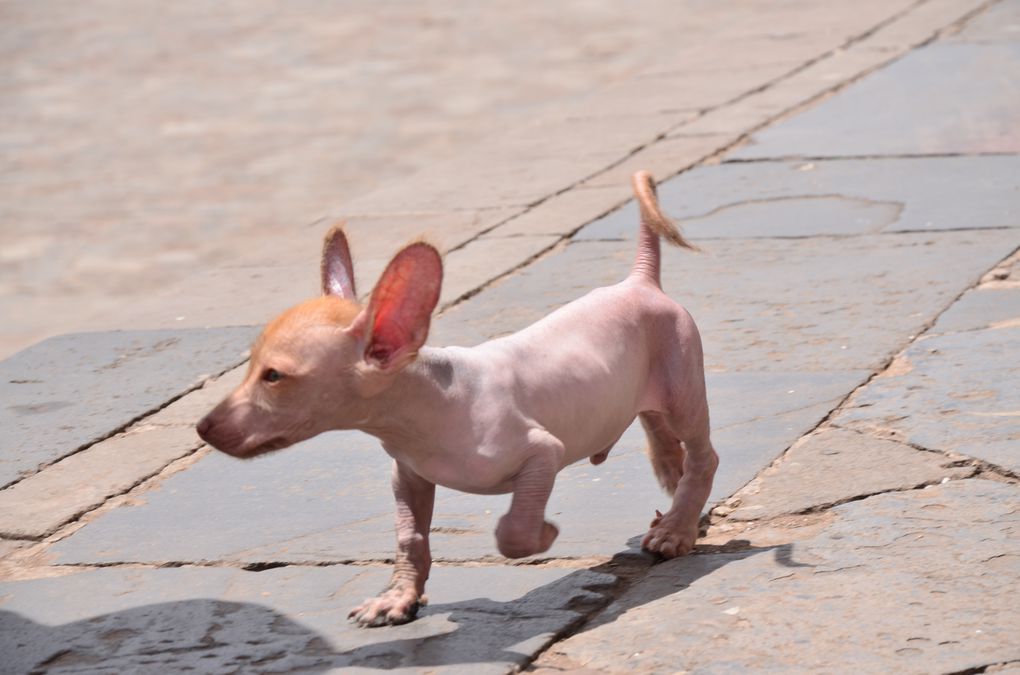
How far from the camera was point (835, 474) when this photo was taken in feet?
13.6

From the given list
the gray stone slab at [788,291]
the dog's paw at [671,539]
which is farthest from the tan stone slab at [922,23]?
the dog's paw at [671,539]

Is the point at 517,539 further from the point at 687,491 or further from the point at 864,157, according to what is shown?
the point at 864,157

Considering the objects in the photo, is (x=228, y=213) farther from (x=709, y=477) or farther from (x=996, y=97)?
(x=709, y=477)

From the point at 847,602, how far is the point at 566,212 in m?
4.48

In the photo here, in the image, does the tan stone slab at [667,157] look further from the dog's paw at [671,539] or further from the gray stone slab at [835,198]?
the dog's paw at [671,539]

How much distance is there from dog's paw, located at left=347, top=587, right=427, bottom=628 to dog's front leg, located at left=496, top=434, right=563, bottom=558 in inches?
9.9

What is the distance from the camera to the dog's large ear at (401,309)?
3.33m

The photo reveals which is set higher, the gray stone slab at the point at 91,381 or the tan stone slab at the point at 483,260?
the gray stone slab at the point at 91,381

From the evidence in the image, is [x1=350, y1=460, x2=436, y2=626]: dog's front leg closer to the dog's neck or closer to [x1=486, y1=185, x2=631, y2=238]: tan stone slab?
the dog's neck

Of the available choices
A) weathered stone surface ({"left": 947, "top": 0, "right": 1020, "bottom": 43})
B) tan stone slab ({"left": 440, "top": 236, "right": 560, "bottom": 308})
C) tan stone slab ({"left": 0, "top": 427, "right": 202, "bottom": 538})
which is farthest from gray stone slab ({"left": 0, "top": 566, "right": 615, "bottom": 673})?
weathered stone surface ({"left": 947, "top": 0, "right": 1020, "bottom": 43})

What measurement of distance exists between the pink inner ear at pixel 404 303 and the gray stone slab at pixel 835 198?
3.71 meters

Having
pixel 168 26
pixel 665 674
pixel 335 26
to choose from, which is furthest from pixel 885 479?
pixel 168 26

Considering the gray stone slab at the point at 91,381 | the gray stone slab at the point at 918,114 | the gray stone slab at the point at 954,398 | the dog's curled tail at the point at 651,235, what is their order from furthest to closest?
the gray stone slab at the point at 918,114
the gray stone slab at the point at 91,381
the gray stone slab at the point at 954,398
the dog's curled tail at the point at 651,235

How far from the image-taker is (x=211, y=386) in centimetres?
568
